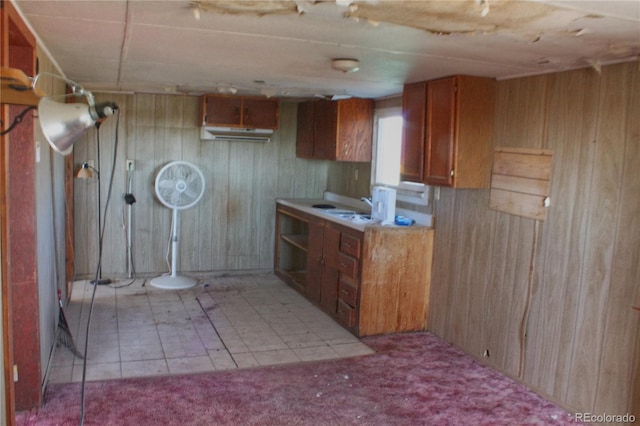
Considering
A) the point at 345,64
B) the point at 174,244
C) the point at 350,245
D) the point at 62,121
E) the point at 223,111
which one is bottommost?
the point at 174,244

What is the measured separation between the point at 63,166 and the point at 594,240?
413cm

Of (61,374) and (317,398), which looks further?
(61,374)

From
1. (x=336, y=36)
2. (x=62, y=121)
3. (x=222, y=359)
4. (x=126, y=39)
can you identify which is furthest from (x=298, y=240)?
(x=62, y=121)

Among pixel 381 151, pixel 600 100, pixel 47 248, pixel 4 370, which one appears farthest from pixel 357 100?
pixel 4 370

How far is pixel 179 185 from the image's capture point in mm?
5480

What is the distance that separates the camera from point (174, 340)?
13.2 ft

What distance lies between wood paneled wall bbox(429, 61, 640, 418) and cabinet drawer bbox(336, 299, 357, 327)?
84 cm

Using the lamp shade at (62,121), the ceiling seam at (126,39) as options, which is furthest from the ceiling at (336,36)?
the lamp shade at (62,121)

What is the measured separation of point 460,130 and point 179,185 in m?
2.94

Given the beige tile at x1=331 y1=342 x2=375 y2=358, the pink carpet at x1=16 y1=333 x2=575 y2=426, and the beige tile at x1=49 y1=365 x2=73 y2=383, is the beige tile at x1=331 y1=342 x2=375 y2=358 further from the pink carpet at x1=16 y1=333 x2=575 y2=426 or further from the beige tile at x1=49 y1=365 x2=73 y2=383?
the beige tile at x1=49 y1=365 x2=73 y2=383

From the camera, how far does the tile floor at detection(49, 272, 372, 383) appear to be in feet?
11.8

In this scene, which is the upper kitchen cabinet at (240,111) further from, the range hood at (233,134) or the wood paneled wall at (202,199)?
the wood paneled wall at (202,199)

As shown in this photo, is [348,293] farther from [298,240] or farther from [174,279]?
[174,279]

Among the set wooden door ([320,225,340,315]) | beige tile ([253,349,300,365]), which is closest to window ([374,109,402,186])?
wooden door ([320,225,340,315])
